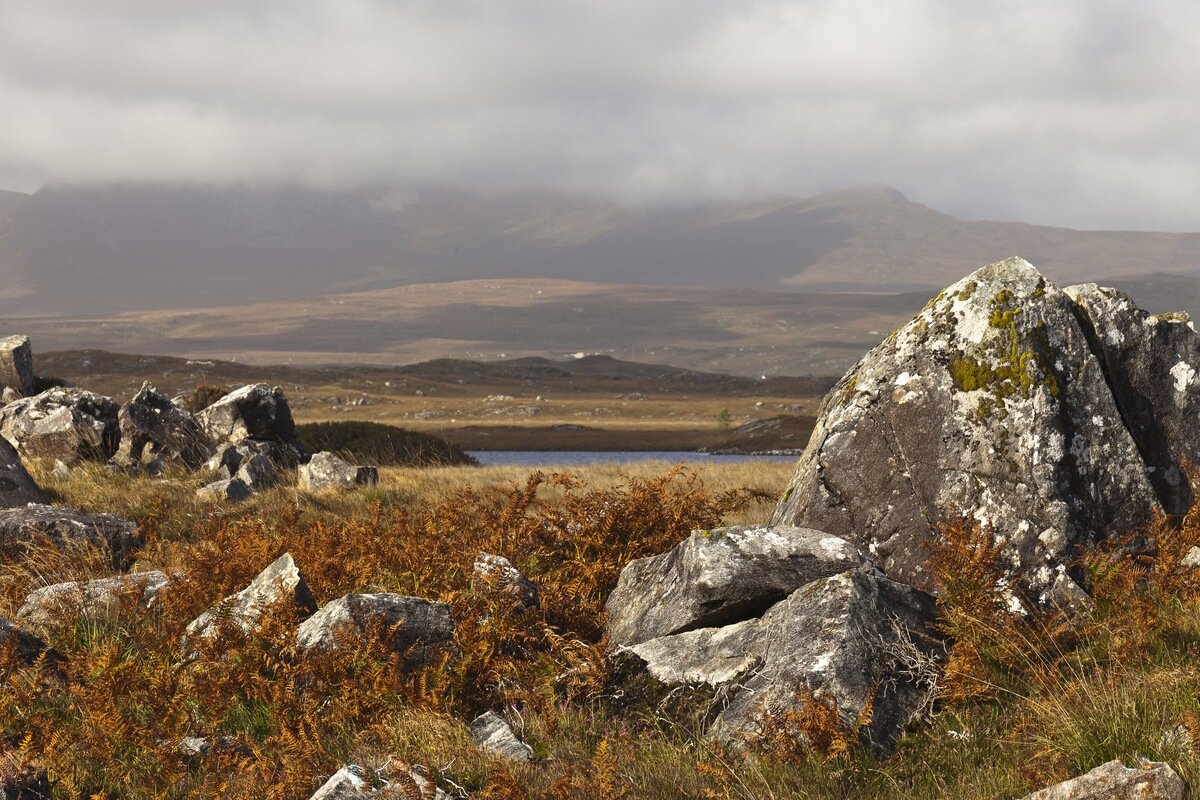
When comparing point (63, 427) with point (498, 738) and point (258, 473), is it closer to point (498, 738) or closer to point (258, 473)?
point (258, 473)

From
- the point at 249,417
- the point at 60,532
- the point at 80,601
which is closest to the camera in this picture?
the point at 80,601

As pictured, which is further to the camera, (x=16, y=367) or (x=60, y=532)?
(x=16, y=367)

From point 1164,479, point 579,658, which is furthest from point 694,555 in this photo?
point 1164,479

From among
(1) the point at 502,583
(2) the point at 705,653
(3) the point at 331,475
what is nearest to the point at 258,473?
(3) the point at 331,475

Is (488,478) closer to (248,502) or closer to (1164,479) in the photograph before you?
(248,502)

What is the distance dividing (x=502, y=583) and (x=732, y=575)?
2056 millimetres

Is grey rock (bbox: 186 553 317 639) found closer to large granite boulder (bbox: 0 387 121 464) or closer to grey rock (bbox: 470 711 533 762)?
grey rock (bbox: 470 711 533 762)

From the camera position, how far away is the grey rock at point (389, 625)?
8227 millimetres

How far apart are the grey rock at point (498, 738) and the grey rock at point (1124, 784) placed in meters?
3.22

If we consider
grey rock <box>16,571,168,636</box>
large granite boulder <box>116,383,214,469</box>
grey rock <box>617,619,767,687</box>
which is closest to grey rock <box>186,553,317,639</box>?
grey rock <box>16,571,168,636</box>

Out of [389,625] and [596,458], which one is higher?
[389,625]

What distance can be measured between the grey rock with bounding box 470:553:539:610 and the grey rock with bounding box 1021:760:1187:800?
4.80 meters

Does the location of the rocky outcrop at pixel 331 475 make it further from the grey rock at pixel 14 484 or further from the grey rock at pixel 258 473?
the grey rock at pixel 14 484

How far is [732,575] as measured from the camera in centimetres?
869
